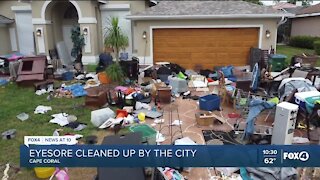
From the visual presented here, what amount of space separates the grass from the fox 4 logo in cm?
433

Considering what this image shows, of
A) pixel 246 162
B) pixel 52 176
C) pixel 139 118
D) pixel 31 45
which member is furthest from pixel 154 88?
pixel 31 45

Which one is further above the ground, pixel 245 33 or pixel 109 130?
pixel 245 33

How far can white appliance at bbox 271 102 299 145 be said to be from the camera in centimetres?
544

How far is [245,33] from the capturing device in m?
15.1

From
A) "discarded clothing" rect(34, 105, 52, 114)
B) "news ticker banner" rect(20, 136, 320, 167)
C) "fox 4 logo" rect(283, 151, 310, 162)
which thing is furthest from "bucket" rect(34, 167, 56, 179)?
"discarded clothing" rect(34, 105, 52, 114)

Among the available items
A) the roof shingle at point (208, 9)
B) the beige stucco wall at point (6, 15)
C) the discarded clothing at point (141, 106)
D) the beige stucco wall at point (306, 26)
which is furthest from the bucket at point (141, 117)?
the beige stucco wall at point (306, 26)

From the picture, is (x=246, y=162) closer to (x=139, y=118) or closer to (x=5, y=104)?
(x=139, y=118)

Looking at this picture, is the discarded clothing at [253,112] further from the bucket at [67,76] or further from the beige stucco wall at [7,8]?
the beige stucco wall at [7,8]

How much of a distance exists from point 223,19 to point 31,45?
517 inches

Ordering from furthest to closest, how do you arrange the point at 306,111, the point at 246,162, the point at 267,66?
the point at 267,66
the point at 306,111
the point at 246,162

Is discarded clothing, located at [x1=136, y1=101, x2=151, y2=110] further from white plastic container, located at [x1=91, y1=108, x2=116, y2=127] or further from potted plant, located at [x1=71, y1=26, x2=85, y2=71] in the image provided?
potted plant, located at [x1=71, y1=26, x2=85, y2=71]

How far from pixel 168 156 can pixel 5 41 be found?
66.0ft

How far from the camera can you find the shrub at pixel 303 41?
25.3 meters

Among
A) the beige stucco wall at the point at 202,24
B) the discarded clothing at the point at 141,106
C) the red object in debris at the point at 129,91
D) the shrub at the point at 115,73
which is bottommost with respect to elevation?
the discarded clothing at the point at 141,106
